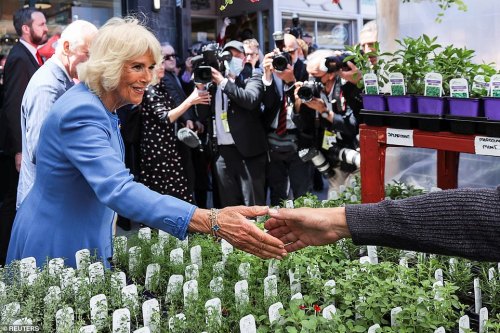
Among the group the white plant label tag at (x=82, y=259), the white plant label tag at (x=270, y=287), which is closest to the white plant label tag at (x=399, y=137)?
the white plant label tag at (x=270, y=287)

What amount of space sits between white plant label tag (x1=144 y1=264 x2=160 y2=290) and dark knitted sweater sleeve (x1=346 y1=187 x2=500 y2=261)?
853 mm

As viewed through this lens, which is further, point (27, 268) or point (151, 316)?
point (27, 268)

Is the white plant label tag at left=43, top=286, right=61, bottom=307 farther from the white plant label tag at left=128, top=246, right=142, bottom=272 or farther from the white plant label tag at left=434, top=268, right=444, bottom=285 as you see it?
the white plant label tag at left=434, top=268, right=444, bottom=285

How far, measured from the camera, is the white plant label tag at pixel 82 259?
2.20 metres

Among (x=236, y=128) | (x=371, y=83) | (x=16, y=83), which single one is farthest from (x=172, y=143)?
(x=371, y=83)

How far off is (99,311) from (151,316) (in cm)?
16

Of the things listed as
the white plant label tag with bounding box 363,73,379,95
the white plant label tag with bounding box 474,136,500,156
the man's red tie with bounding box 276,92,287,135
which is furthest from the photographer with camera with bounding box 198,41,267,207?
the white plant label tag with bounding box 474,136,500,156

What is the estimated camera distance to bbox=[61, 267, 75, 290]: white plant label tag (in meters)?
2.01

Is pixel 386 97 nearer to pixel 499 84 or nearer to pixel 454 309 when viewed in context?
pixel 499 84

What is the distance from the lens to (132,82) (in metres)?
2.30

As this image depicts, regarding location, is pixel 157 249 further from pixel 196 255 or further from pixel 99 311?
pixel 99 311

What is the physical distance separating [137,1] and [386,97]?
4.74 metres

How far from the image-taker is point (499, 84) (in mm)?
2826

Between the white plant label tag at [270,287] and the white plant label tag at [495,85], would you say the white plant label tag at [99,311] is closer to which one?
the white plant label tag at [270,287]
